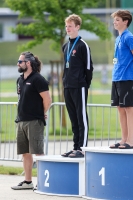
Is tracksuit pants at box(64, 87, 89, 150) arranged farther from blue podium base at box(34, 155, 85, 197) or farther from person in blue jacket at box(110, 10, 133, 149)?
person in blue jacket at box(110, 10, 133, 149)

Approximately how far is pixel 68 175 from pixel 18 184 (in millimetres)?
1355

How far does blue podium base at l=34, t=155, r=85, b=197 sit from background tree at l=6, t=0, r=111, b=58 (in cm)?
1133

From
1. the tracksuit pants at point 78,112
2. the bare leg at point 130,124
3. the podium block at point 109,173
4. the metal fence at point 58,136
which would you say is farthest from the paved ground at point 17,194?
the metal fence at point 58,136

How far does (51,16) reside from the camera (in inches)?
798

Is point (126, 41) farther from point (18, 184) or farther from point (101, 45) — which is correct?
point (101, 45)

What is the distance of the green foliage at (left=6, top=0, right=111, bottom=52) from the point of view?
19984 millimetres

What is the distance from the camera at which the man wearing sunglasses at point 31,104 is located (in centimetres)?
940

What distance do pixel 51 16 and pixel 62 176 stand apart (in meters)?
11.9

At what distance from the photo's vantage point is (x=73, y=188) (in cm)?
885

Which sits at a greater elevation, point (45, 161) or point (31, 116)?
Answer: point (31, 116)

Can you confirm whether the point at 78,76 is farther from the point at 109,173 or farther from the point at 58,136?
the point at 58,136

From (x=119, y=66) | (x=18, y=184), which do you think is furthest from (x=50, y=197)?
(x=119, y=66)

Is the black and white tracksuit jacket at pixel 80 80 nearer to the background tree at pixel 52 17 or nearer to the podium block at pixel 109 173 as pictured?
the podium block at pixel 109 173

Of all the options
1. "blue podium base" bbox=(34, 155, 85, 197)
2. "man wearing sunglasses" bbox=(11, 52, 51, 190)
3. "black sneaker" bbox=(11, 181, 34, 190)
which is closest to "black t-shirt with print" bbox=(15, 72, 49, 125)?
"man wearing sunglasses" bbox=(11, 52, 51, 190)
